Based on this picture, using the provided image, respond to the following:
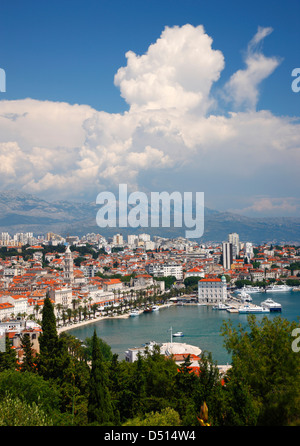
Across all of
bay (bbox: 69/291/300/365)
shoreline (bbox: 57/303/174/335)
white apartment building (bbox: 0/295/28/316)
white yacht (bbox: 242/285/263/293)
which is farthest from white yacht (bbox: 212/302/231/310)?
white apartment building (bbox: 0/295/28/316)

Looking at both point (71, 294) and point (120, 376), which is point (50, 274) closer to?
point (71, 294)

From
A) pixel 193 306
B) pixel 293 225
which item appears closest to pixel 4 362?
pixel 193 306

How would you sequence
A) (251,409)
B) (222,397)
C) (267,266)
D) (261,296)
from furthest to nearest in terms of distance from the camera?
(267,266) → (261,296) → (222,397) → (251,409)

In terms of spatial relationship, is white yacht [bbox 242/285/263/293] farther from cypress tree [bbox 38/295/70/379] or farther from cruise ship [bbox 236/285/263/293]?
cypress tree [bbox 38/295/70/379]

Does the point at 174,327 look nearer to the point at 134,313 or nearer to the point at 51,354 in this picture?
the point at 134,313

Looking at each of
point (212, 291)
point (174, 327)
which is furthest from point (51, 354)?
point (212, 291)

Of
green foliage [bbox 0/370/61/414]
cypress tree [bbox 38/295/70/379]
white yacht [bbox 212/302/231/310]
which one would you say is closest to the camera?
green foliage [bbox 0/370/61/414]

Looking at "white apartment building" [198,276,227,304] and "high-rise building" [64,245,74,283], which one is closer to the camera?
→ "white apartment building" [198,276,227,304]
